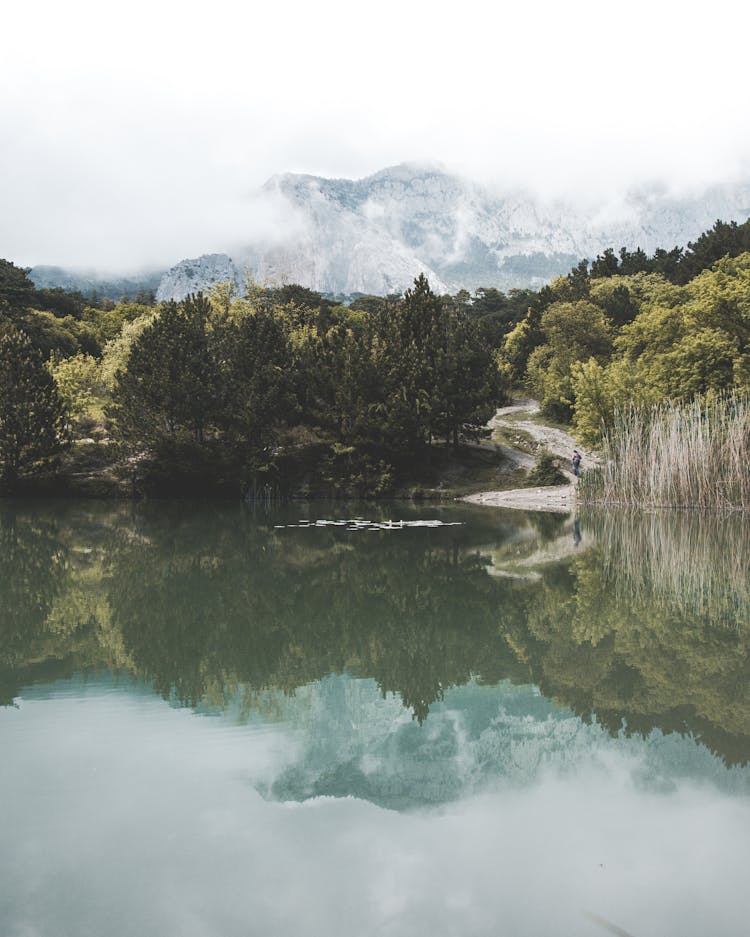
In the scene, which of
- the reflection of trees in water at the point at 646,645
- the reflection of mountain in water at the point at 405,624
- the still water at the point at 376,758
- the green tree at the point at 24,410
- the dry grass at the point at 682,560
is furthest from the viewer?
the green tree at the point at 24,410

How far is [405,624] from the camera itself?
10.8 metres

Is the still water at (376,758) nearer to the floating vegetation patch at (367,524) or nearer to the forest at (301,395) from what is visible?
the floating vegetation patch at (367,524)

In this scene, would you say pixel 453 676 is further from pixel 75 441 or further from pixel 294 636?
pixel 75 441

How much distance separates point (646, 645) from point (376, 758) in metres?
4.62

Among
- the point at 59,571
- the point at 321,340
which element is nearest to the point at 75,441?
the point at 321,340

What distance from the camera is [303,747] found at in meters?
6.25

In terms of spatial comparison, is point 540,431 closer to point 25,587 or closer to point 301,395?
point 301,395

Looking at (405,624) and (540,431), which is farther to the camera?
(540,431)

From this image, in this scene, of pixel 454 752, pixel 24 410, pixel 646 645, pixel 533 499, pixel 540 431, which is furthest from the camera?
pixel 540 431

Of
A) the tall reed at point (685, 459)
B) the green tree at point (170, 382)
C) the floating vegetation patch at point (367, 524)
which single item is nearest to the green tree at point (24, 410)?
the green tree at point (170, 382)

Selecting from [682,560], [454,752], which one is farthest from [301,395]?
[454,752]

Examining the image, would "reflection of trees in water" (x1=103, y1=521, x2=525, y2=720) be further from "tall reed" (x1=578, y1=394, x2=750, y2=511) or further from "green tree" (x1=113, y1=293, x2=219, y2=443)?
"green tree" (x1=113, y1=293, x2=219, y2=443)

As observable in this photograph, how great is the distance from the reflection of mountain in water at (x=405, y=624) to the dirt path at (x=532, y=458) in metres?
10.3

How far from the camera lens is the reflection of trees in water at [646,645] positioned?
6949 mm
